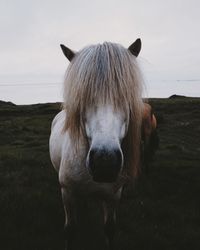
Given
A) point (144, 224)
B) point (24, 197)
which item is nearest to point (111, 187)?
point (144, 224)

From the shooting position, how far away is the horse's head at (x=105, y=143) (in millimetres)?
3039

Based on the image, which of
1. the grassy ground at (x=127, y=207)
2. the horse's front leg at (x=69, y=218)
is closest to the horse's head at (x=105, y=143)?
the horse's front leg at (x=69, y=218)

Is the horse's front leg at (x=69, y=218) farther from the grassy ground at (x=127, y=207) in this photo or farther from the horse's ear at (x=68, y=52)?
the horse's ear at (x=68, y=52)

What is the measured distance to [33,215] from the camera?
664 cm

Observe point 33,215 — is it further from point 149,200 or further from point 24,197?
point 149,200

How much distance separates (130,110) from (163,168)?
296 inches

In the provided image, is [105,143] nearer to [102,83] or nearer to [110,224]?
[102,83]

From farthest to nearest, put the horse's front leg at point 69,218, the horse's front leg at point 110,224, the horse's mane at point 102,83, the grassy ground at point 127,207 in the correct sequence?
the grassy ground at point 127,207 < the horse's front leg at point 110,224 < the horse's front leg at point 69,218 < the horse's mane at point 102,83

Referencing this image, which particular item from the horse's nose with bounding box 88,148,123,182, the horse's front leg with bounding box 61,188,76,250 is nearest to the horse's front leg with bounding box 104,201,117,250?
the horse's front leg with bounding box 61,188,76,250

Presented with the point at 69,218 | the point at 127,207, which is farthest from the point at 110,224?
the point at 127,207

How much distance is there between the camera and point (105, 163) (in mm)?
3049

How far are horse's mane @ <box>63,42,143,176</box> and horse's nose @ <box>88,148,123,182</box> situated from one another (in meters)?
0.48

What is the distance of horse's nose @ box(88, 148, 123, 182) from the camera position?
303 cm

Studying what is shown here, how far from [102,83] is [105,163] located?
30.6 inches
